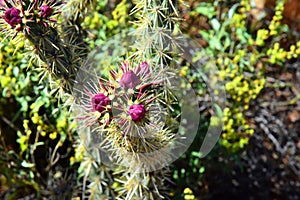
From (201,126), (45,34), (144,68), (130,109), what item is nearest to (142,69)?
(144,68)

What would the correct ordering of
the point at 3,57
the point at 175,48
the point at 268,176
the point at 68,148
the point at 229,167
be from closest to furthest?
the point at 175,48 < the point at 3,57 < the point at 68,148 < the point at 229,167 < the point at 268,176

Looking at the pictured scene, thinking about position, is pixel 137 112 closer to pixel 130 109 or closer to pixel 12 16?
pixel 130 109

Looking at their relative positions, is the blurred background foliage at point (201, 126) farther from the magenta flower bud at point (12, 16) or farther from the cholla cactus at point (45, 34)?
the magenta flower bud at point (12, 16)

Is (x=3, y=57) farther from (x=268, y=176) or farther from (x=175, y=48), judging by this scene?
(x=268, y=176)

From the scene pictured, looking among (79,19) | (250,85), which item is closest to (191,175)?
(250,85)

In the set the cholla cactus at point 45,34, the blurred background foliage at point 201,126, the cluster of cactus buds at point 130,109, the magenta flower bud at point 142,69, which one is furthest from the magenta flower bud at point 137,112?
the blurred background foliage at point 201,126

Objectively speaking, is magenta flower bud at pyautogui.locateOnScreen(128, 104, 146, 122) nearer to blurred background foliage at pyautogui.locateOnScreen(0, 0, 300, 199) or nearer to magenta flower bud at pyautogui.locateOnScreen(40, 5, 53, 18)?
magenta flower bud at pyautogui.locateOnScreen(40, 5, 53, 18)
